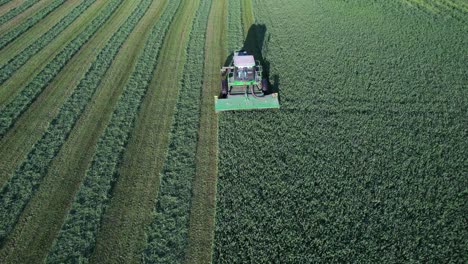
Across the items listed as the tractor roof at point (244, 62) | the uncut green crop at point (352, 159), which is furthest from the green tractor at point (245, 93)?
the uncut green crop at point (352, 159)

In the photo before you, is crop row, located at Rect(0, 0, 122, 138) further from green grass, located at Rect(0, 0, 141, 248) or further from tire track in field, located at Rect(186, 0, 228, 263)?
tire track in field, located at Rect(186, 0, 228, 263)

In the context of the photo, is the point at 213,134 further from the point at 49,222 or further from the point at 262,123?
the point at 49,222

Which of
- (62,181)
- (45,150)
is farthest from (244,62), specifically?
(45,150)

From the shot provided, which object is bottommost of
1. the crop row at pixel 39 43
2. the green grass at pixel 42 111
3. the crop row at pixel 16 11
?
the green grass at pixel 42 111

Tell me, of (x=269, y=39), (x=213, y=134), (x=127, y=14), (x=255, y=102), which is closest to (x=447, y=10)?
(x=269, y=39)

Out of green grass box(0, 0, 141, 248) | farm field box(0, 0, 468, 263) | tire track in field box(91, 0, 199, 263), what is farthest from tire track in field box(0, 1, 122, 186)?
tire track in field box(91, 0, 199, 263)

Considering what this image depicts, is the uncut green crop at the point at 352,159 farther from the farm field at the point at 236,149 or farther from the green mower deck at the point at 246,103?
the green mower deck at the point at 246,103

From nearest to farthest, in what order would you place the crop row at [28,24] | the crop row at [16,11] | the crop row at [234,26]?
the crop row at [234,26], the crop row at [28,24], the crop row at [16,11]
